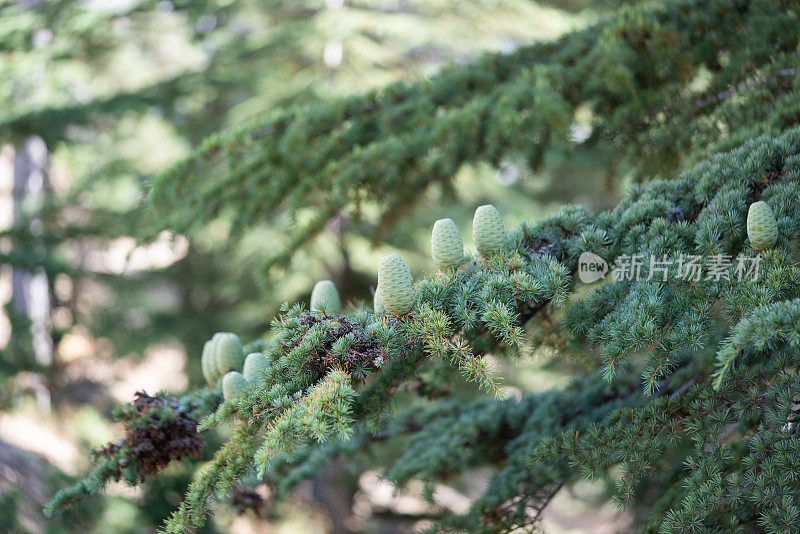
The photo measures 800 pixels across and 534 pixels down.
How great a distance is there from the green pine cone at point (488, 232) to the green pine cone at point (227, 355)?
992mm

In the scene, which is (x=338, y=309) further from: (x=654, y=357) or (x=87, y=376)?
(x=87, y=376)

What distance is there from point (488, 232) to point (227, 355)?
108 centimetres

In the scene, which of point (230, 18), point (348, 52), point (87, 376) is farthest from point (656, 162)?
point (87, 376)

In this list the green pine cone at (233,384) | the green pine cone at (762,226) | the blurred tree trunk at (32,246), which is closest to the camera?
the green pine cone at (762,226)

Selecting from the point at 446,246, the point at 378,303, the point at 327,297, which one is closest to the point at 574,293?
the point at 446,246

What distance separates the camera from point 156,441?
1964 mm

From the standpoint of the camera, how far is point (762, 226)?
5.79 feet

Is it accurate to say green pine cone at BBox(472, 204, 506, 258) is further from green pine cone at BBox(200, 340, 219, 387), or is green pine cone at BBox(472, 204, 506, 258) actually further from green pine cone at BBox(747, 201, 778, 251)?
green pine cone at BBox(200, 340, 219, 387)

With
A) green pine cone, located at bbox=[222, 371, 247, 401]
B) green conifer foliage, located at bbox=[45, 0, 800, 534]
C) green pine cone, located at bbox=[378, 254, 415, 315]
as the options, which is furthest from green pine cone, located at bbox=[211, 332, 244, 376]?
green pine cone, located at bbox=[378, 254, 415, 315]

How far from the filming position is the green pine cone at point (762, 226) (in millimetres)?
1764

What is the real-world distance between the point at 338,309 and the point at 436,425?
157cm

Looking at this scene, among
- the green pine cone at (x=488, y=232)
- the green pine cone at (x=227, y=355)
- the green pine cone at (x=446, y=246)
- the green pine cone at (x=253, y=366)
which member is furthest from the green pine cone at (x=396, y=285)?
the green pine cone at (x=227, y=355)

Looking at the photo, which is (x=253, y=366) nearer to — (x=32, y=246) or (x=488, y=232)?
(x=488, y=232)

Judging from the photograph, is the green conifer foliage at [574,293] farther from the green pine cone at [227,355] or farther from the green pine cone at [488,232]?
the green pine cone at [227,355]
